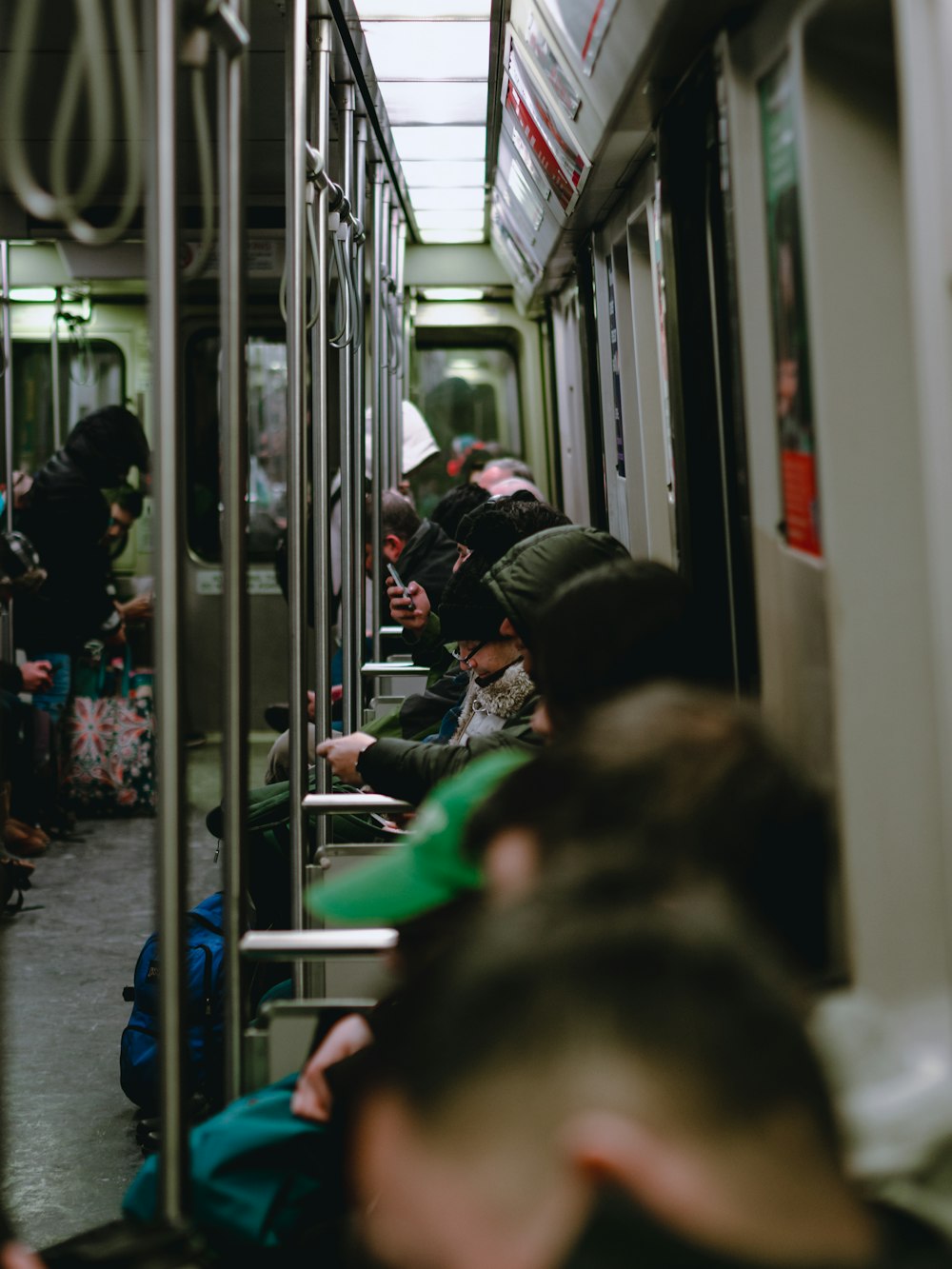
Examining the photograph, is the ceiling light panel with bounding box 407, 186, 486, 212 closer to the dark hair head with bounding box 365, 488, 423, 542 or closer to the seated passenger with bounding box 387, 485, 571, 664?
the dark hair head with bounding box 365, 488, 423, 542

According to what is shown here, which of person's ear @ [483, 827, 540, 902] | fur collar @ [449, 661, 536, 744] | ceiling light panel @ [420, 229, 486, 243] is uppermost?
ceiling light panel @ [420, 229, 486, 243]

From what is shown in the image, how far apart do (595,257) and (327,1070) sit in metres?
3.02

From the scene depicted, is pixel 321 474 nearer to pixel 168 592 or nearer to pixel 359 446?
pixel 168 592

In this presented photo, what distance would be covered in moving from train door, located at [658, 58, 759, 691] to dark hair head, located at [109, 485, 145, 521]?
5190mm

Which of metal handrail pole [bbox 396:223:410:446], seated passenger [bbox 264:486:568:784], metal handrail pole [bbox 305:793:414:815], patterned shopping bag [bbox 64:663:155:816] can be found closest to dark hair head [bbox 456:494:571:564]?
seated passenger [bbox 264:486:568:784]

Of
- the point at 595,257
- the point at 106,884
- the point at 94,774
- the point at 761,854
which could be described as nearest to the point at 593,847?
the point at 761,854

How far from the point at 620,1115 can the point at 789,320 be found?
139 cm

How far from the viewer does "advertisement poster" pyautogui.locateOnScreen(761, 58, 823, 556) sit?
1825 millimetres

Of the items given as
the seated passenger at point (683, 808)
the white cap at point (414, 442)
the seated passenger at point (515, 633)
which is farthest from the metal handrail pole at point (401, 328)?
the seated passenger at point (683, 808)

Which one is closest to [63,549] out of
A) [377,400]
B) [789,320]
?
[377,400]

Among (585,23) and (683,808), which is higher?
(585,23)

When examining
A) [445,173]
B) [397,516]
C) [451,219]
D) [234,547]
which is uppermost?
[451,219]

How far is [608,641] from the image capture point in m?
1.58

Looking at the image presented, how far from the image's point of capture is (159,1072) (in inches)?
60.0
